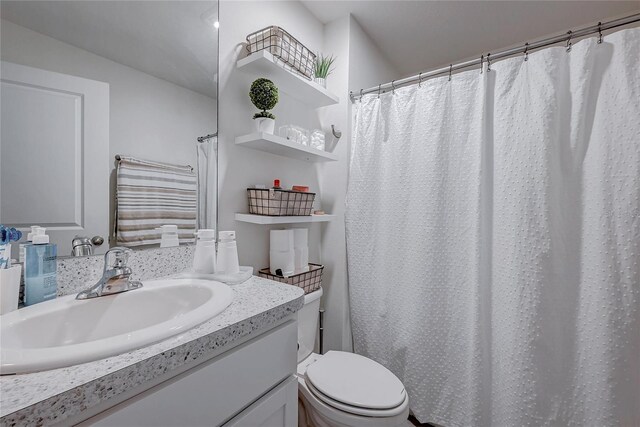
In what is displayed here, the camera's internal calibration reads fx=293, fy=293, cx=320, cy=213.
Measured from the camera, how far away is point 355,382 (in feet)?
3.95

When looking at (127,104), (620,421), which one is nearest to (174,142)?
(127,104)

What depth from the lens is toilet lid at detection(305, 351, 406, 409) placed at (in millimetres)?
1097

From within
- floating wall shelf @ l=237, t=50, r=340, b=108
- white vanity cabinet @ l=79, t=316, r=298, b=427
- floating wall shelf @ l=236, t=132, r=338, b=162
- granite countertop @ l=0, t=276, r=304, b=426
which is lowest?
white vanity cabinet @ l=79, t=316, r=298, b=427

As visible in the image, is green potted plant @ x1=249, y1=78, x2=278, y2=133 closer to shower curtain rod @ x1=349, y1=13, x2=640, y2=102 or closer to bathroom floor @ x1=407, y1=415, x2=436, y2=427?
shower curtain rod @ x1=349, y1=13, x2=640, y2=102

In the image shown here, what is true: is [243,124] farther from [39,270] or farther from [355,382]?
[355,382]

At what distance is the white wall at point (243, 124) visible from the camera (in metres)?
1.30

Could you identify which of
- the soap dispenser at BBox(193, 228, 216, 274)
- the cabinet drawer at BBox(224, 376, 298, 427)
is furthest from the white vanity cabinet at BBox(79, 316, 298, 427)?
the soap dispenser at BBox(193, 228, 216, 274)

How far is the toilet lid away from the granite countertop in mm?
588

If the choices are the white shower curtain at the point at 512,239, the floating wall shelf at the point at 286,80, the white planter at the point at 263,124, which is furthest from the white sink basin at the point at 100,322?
the white shower curtain at the point at 512,239

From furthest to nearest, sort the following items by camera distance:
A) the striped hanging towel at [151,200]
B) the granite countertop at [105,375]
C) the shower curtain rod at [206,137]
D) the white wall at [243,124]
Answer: the white wall at [243,124] → the shower curtain rod at [206,137] → the striped hanging towel at [151,200] → the granite countertop at [105,375]

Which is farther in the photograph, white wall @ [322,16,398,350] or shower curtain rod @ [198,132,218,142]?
white wall @ [322,16,398,350]

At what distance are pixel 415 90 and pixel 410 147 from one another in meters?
0.30

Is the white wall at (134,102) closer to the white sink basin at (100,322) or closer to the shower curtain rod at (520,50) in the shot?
the white sink basin at (100,322)

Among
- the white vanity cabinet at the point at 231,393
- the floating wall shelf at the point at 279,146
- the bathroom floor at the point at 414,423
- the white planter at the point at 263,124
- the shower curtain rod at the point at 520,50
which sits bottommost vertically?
the bathroom floor at the point at 414,423
